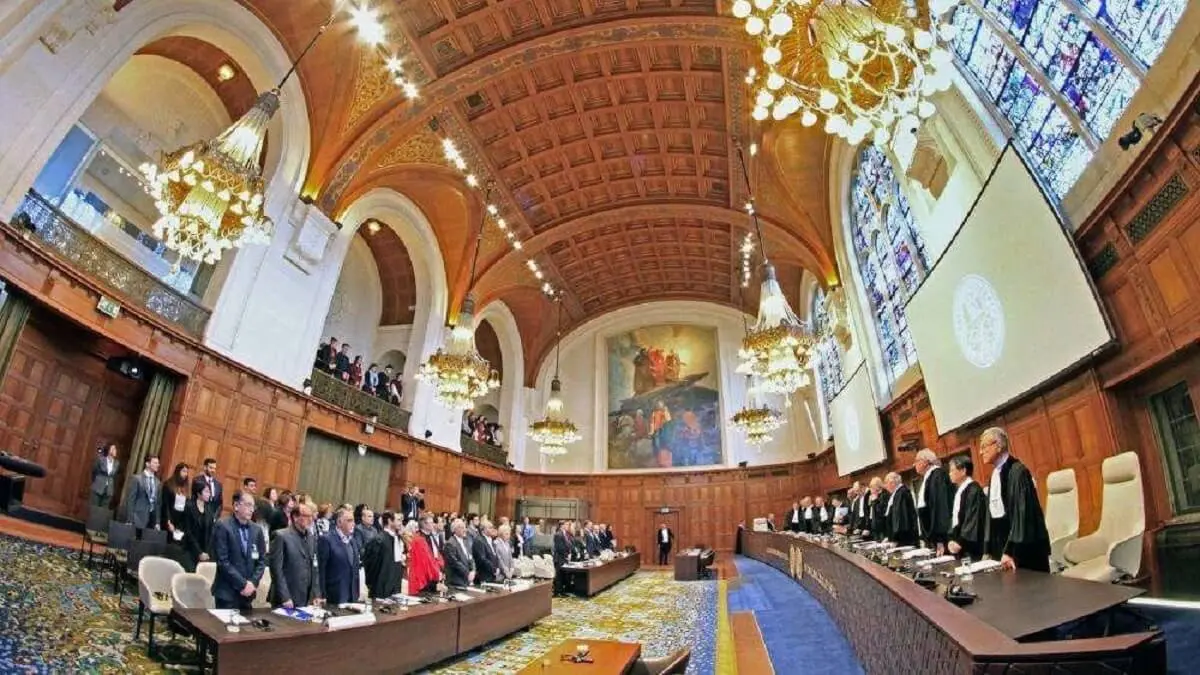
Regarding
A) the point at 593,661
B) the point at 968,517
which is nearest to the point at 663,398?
the point at 968,517

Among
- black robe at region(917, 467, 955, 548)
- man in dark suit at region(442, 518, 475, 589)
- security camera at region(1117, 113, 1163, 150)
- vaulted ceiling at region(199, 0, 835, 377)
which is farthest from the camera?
vaulted ceiling at region(199, 0, 835, 377)

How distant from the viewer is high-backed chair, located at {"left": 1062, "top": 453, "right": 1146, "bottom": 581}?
3314 mm

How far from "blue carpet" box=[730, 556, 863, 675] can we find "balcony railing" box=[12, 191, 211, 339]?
926cm

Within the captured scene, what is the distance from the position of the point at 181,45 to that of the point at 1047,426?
46.1 ft

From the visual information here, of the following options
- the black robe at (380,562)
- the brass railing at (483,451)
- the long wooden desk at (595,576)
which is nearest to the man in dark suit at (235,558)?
the black robe at (380,562)

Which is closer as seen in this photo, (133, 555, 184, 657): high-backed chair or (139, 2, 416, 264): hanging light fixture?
(133, 555, 184, 657): high-backed chair

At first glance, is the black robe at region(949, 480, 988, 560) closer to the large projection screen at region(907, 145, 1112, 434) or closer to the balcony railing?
the large projection screen at region(907, 145, 1112, 434)

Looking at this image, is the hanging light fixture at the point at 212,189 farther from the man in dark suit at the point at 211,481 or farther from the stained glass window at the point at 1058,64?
the stained glass window at the point at 1058,64

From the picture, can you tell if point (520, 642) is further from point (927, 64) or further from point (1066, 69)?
point (1066, 69)

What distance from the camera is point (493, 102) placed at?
456 inches

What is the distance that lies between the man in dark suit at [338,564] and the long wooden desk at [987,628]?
440cm

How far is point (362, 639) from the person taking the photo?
3.70 m

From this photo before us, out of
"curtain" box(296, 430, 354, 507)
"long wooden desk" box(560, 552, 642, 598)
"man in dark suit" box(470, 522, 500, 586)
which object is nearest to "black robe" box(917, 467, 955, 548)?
"man in dark suit" box(470, 522, 500, 586)

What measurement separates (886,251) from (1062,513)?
7107 mm
